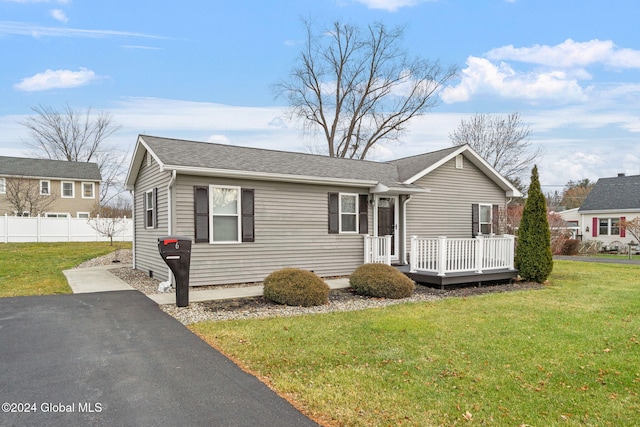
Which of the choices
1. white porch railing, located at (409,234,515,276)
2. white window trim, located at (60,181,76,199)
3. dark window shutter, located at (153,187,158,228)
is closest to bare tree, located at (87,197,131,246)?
white window trim, located at (60,181,76,199)

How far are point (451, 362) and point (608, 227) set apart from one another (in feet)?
92.3

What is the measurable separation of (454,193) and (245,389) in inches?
459

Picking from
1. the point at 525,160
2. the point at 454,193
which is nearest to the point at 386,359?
the point at 454,193

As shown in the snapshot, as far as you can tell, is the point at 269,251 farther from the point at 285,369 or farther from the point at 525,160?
the point at 525,160

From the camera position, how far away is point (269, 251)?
1055 cm

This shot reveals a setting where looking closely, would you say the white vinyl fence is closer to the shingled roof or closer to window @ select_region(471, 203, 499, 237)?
the shingled roof

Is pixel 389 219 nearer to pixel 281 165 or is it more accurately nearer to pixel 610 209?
pixel 281 165

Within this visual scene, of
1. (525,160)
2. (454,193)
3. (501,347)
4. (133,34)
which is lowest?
(501,347)

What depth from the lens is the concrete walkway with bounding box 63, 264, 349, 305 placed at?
27.5 feet

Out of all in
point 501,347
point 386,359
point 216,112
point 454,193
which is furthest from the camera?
point 216,112

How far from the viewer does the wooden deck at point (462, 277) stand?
10.1 meters

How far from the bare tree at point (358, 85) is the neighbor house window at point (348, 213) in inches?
702

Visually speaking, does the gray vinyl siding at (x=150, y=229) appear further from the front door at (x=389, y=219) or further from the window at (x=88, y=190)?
the window at (x=88, y=190)

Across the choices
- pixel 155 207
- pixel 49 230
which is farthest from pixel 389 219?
pixel 49 230
